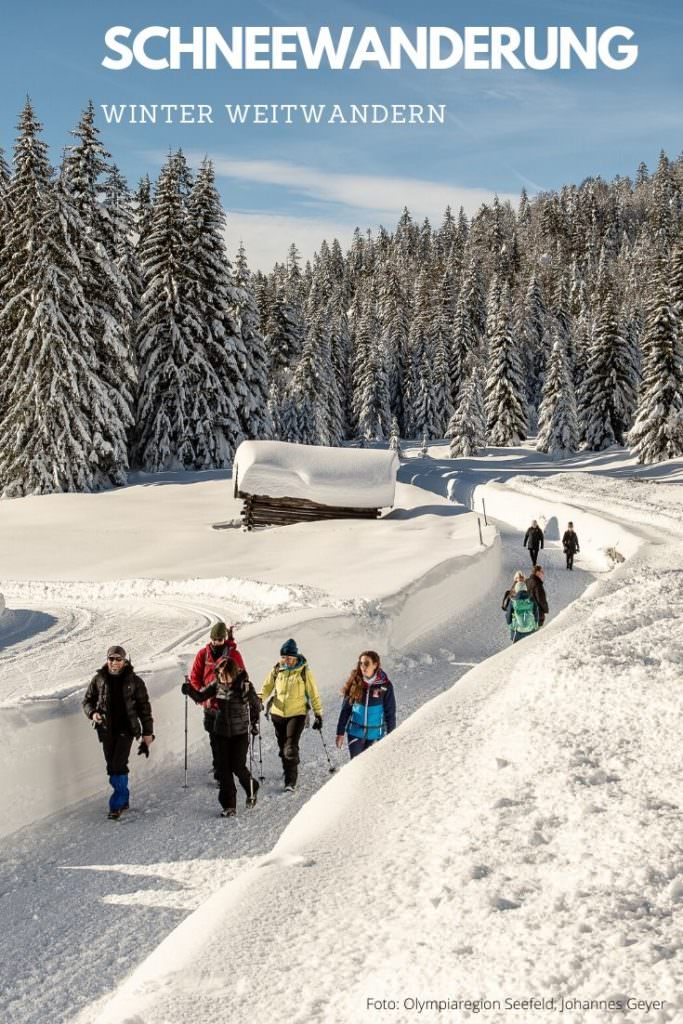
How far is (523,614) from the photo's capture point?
44.9ft

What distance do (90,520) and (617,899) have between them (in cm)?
2583

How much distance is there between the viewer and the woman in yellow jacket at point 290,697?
8297mm

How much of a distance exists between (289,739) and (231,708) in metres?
0.94

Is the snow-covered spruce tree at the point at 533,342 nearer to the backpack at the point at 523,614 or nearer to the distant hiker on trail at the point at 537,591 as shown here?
the distant hiker on trail at the point at 537,591

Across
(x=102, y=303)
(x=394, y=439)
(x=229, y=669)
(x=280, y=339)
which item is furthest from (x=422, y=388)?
(x=229, y=669)

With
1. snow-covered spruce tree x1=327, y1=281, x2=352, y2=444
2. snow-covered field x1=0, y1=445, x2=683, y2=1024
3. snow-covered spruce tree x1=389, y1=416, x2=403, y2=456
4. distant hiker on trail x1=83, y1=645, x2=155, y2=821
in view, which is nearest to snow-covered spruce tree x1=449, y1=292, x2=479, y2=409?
snow-covered spruce tree x1=327, y1=281, x2=352, y2=444

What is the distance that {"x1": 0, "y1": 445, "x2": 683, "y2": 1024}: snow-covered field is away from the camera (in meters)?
4.13

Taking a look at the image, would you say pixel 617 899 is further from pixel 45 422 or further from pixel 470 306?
pixel 470 306

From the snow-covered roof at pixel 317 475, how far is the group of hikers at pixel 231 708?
62.8 ft

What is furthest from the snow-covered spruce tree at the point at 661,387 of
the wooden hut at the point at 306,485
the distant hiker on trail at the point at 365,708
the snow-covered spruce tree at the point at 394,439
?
the distant hiker on trail at the point at 365,708

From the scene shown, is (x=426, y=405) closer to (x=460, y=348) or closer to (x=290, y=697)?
(x=460, y=348)

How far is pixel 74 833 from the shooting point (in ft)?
25.0

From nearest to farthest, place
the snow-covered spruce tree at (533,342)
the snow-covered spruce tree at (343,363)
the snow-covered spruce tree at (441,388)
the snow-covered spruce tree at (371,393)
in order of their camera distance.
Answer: the snow-covered spruce tree at (371,393)
the snow-covered spruce tree at (343,363)
the snow-covered spruce tree at (441,388)
the snow-covered spruce tree at (533,342)

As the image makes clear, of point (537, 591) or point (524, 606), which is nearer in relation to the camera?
point (524, 606)
